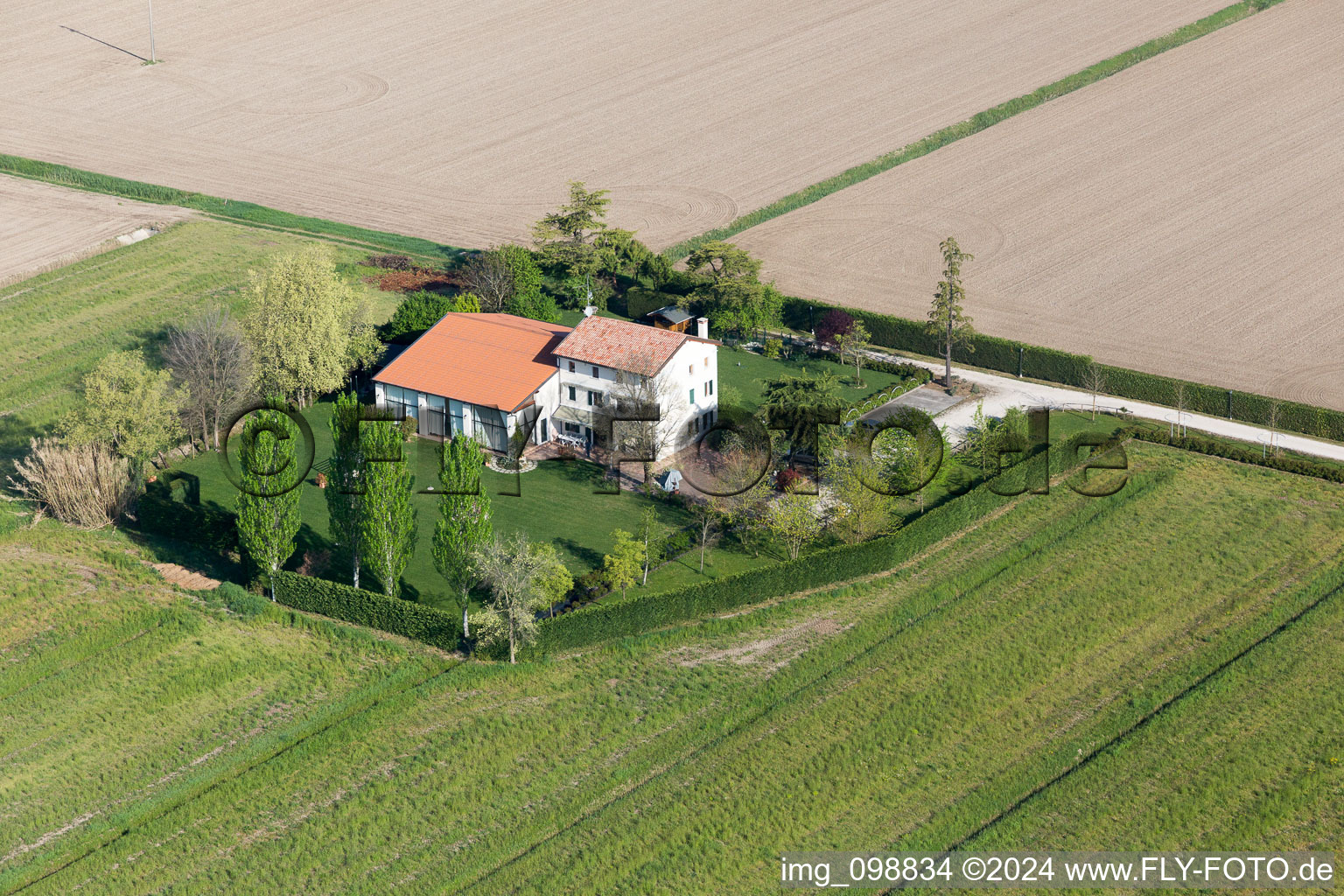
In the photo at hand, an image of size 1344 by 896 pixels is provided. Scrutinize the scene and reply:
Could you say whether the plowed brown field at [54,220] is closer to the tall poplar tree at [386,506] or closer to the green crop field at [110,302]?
the green crop field at [110,302]

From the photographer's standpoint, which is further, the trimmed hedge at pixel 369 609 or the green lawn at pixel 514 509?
the green lawn at pixel 514 509

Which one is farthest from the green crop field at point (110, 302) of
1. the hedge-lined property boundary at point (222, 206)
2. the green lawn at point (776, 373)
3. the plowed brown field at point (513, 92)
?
the green lawn at point (776, 373)

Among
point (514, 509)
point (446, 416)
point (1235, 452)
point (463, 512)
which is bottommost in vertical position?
point (514, 509)

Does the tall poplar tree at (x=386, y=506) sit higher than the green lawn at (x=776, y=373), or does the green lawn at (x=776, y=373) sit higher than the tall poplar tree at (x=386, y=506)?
the tall poplar tree at (x=386, y=506)

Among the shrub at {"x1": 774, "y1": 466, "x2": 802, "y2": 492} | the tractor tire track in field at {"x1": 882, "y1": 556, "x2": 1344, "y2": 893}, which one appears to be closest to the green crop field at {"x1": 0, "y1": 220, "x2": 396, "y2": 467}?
the shrub at {"x1": 774, "y1": 466, "x2": 802, "y2": 492}

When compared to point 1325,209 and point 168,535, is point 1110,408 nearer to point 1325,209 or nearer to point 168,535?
point 1325,209

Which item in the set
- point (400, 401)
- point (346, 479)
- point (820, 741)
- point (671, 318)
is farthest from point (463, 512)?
point (671, 318)

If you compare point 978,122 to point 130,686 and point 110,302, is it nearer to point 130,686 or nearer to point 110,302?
point 110,302
